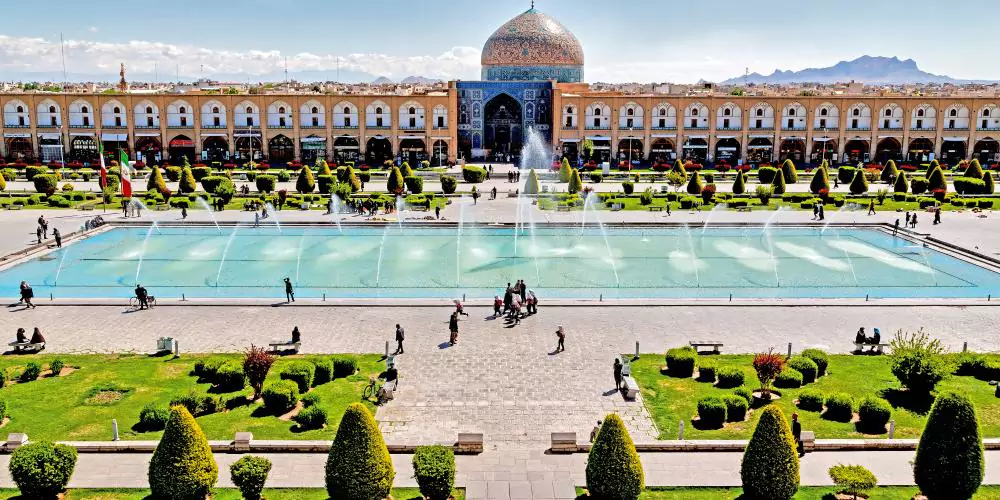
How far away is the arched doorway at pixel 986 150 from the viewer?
193 ft

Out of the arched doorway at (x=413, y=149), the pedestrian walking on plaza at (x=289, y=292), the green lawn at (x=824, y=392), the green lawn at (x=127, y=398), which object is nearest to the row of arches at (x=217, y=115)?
the arched doorway at (x=413, y=149)

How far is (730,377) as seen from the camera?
569 inches

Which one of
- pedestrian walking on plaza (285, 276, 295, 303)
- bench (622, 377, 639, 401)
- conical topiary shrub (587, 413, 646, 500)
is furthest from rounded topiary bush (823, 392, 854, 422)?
pedestrian walking on plaza (285, 276, 295, 303)

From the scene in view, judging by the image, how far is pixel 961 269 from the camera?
82.2ft

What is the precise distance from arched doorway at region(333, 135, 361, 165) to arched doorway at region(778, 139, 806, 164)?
2958 cm

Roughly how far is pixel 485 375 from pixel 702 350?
4554 mm

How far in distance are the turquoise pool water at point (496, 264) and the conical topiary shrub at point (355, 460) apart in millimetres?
11933

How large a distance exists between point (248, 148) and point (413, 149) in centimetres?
1154

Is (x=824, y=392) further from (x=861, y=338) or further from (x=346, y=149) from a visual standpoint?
(x=346, y=149)

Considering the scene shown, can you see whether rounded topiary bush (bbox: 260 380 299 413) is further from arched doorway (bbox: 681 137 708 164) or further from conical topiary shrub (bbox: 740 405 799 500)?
arched doorway (bbox: 681 137 708 164)

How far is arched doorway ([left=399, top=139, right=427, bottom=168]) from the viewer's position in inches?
2287

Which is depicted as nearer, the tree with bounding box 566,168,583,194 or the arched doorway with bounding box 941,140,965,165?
the tree with bounding box 566,168,583,194

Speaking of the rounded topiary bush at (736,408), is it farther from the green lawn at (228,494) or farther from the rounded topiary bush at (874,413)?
the green lawn at (228,494)

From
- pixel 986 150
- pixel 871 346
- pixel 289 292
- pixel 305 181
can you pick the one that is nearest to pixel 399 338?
pixel 289 292
